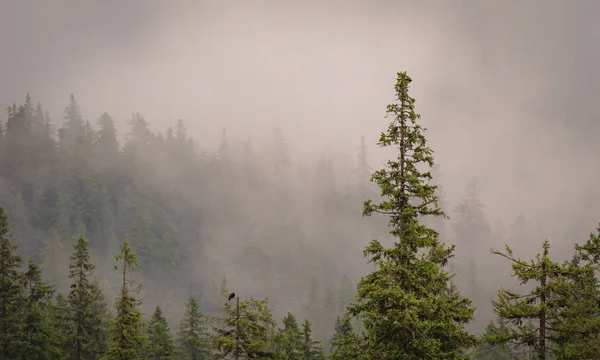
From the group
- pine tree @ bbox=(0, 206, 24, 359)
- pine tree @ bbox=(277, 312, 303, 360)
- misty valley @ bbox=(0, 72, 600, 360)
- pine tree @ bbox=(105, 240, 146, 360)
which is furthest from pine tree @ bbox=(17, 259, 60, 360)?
pine tree @ bbox=(277, 312, 303, 360)

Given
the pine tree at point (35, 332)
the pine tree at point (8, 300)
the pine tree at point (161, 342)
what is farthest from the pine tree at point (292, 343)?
the pine tree at point (8, 300)

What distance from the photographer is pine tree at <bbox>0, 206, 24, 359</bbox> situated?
26.5m

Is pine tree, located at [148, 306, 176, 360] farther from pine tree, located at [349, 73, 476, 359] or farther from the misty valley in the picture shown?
pine tree, located at [349, 73, 476, 359]

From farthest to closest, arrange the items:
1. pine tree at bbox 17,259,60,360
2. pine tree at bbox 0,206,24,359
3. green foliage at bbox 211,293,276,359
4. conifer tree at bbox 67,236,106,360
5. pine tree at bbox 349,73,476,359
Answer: pine tree at bbox 17,259,60,360 → conifer tree at bbox 67,236,106,360 → pine tree at bbox 0,206,24,359 → green foliage at bbox 211,293,276,359 → pine tree at bbox 349,73,476,359

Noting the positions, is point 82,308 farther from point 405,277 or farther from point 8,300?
point 405,277

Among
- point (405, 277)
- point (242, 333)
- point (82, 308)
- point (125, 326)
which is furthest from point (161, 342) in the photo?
point (405, 277)

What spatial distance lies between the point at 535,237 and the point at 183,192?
11312 cm

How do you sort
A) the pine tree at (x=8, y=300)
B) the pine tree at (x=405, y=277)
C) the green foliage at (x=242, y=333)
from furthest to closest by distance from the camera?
the pine tree at (x=8, y=300), the green foliage at (x=242, y=333), the pine tree at (x=405, y=277)

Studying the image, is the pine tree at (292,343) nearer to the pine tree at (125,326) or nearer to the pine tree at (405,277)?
the pine tree at (125,326)

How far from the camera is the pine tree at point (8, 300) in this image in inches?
1043

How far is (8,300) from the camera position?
27031mm

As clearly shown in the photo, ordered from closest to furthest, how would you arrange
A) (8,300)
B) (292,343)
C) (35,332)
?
(8,300), (35,332), (292,343)

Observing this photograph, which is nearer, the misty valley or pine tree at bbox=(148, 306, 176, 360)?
the misty valley

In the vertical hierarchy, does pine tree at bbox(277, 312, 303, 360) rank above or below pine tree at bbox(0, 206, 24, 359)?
below
